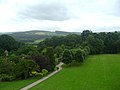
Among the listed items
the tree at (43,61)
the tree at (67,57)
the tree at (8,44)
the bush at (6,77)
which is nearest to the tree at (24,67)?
the bush at (6,77)

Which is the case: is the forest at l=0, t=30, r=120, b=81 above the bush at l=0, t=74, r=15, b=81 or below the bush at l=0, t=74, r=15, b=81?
above

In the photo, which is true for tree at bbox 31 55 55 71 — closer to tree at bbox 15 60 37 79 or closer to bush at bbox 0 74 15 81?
tree at bbox 15 60 37 79

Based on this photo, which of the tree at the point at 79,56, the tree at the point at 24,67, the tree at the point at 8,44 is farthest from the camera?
the tree at the point at 8,44

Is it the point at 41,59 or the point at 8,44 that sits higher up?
the point at 41,59

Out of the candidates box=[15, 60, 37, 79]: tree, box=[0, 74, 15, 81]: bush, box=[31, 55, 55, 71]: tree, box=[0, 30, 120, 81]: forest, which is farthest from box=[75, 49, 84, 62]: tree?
box=[0, 74, 15, 81]: bush

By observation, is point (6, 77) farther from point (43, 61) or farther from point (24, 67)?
point (43, 61)

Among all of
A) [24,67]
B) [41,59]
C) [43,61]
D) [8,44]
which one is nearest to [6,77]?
[24,67]

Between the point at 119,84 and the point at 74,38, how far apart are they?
273 ft

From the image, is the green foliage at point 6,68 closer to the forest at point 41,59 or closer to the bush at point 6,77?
the forest at point 41,59

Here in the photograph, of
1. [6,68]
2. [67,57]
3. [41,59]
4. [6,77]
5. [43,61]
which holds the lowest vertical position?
[6,77]

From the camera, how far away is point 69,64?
64.6 meters

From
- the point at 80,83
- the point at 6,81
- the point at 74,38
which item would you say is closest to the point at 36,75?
the point at 6,81

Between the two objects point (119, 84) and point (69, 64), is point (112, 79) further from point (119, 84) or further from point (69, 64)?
point (69, 64)

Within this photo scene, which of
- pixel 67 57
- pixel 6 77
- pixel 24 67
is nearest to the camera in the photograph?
pixel 6 77
